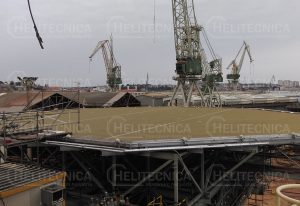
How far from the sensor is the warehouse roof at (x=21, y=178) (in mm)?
9395

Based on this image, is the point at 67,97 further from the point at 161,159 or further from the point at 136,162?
the point at 161,159

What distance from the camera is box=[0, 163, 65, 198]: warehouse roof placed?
939cm

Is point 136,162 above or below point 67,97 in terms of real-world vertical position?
below

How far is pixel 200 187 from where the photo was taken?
15.3 metres

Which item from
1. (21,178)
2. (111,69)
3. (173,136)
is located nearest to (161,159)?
(173,136)

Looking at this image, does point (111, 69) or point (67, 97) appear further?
point (111, 69)

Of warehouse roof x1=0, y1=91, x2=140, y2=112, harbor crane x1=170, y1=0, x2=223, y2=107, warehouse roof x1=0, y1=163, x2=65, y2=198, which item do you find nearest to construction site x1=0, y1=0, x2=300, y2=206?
warehouse roof x1=0, y1=163, x2=65, y2=198

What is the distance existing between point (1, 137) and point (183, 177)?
8.28 meters

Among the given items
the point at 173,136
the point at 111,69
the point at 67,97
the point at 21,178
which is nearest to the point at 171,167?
the point at 173,136

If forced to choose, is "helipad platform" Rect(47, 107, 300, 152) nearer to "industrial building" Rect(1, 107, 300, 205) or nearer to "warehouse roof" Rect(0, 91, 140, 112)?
"industrial building" Rect(1, 107, 300, 205)

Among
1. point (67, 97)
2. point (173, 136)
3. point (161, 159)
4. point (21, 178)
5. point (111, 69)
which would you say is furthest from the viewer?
point (111, 69)

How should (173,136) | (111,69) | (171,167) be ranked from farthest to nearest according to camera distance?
(111,69) < (171,167) < (173,136)

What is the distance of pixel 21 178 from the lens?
1029 cm

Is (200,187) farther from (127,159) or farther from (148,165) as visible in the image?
(127,159)
